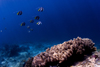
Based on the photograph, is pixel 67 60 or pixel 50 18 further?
pixel 50 18

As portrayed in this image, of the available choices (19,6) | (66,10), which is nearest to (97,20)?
(66,10)

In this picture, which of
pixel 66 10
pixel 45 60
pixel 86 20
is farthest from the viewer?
pixel 66 10

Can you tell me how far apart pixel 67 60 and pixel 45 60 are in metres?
0.87

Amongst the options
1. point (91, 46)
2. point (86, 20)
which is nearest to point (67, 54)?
point (91, 46)

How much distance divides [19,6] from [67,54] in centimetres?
14380

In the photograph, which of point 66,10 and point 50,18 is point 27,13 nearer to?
point 50,18

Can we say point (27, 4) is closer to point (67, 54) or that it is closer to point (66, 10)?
point (66, 10)

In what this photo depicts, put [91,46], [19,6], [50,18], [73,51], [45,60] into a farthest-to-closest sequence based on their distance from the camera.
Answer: [50,18] < [19,6] < [91,46] < [73,51] < [45,60]

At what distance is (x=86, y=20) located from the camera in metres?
119

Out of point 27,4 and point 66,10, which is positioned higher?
point 27,4

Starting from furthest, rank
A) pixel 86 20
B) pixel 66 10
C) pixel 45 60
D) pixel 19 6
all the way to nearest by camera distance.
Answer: pixel 66 10, pixel 19 6, pixel 86 20, pixel 45 60

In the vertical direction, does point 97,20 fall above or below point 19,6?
below

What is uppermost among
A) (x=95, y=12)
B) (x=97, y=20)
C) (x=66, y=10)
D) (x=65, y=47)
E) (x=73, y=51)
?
(x=66, y=10)

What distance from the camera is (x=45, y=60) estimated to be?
3057 millimetres
